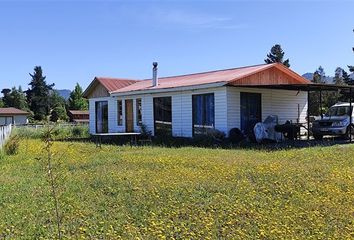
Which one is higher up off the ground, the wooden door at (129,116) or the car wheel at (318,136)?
the wooden door at (129,116)

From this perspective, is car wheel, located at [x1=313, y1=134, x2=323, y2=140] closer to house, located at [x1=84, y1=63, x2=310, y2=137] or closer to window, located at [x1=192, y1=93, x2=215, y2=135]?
house, located at [x1=84, y1=63, x2=310, y2=137]

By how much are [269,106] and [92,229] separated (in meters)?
17.7

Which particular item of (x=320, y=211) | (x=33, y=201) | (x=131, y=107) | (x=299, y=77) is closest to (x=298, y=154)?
(x=320, y=211)

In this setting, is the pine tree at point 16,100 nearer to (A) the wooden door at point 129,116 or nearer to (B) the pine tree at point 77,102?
(B) the pine tree at point 77,102

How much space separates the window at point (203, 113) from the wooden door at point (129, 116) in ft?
18.7

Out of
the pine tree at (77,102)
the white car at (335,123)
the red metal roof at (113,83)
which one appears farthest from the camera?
the pine tree at (77,102)

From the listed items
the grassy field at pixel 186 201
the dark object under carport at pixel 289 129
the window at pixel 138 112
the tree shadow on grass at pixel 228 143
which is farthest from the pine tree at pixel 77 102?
the grassy field at pixel 186 201

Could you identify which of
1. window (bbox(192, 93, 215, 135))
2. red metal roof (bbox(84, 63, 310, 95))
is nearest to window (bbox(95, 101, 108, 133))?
red metal roof (bbox(84, 63, 310, 95))

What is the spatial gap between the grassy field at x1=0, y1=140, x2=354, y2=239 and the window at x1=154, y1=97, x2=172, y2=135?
1158 cm

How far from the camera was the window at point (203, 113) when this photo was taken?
21094 millimetres

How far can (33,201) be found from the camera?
7.68 m

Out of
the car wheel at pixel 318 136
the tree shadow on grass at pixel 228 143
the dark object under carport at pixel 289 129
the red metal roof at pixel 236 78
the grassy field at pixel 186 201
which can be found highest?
the red metal roof at pixel 236 78

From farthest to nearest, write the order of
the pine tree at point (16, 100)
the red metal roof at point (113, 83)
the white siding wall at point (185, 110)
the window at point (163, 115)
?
the pine tree at point (16, 100) < the red metal roof at point (113, 83) < the window at point (163, 115) < the white siding wall at point (185, 110)

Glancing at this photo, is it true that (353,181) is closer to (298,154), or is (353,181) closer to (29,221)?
(298,154)
